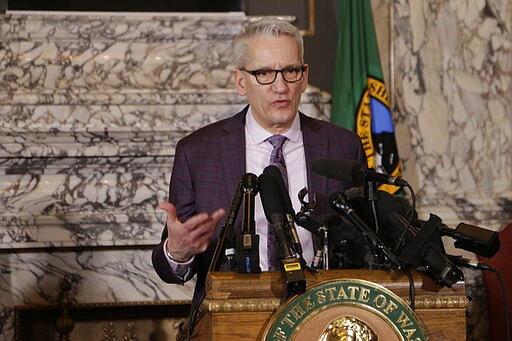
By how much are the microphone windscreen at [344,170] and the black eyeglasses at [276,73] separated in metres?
0.72

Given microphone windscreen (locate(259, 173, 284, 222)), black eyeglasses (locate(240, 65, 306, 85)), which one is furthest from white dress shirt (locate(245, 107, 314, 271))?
microphone windscreen (locate(259, 173, 284, 222))

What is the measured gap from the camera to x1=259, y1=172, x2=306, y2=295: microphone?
2096mm

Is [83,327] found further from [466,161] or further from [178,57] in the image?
[466,161]

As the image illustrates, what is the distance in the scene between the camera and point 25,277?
4707mm

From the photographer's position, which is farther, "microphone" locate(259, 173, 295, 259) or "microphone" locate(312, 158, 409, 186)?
"microphone" locate(312, 158, 409, 186)

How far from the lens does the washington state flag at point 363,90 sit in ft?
15.2

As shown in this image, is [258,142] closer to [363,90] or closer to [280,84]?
[280,84]

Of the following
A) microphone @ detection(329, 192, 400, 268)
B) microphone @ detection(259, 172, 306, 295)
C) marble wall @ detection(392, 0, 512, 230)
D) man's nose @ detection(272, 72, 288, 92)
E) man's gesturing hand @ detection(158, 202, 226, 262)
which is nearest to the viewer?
microphone @ detection(259, 172, 306, 295)

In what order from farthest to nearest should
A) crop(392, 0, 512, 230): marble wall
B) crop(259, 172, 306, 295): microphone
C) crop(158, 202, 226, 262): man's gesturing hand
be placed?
crop(392, 0, 512, 230): marble wall, crop(158, 202, 226, 262): man's gesturing hand, crop(259, 172, 306, 295): microphone

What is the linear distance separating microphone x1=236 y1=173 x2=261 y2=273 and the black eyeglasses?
0.79 meters

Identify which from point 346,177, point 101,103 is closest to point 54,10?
point 101,103

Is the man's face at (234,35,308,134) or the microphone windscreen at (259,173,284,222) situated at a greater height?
the man's face at (234,35,308,134)

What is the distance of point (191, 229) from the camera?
2357 mm

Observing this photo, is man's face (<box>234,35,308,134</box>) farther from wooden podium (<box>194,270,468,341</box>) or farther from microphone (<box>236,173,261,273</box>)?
wooden podium (<box>194,270,468,341</box>)
